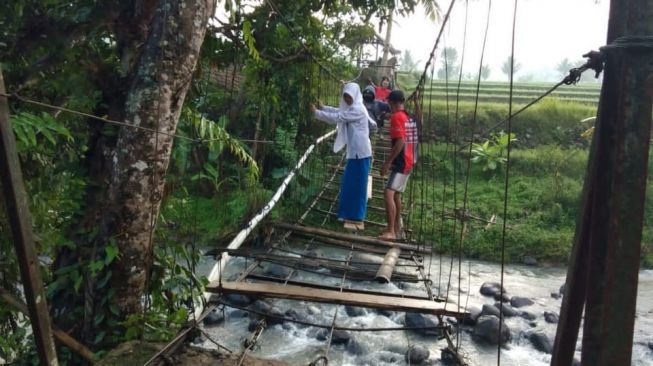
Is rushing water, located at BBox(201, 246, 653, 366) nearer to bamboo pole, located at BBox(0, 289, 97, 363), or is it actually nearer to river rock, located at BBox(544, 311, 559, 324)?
river rock, located at BBox(544, 311, 559, 324)

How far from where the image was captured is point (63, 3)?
5.81ft

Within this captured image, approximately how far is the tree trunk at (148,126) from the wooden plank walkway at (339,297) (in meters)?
0.50

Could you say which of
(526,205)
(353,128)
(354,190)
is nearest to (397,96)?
(353,128)

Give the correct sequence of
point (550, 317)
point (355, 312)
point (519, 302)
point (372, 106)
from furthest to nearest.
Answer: point (372, 106)
point (519, 302)
point (550, 317)
point (355, 312)

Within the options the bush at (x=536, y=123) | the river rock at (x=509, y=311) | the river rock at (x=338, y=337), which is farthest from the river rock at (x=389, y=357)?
the bush at (x=536, y=123)

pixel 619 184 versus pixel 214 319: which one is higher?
pixel 619 184

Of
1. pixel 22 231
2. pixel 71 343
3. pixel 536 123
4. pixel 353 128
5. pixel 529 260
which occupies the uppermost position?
pixel 536 123

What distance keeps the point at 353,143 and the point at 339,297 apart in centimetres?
142

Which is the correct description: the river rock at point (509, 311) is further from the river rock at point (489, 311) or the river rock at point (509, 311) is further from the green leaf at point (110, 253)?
the green leaf at point (110, 253)

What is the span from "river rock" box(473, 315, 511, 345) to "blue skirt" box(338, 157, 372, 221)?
1.11 m

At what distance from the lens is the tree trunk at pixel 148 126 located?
5.23 ft

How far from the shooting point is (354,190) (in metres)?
3.44

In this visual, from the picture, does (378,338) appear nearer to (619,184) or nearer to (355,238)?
(355,238)

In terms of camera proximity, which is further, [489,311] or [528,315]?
[528,315]
